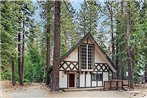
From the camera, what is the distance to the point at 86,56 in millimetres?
25484

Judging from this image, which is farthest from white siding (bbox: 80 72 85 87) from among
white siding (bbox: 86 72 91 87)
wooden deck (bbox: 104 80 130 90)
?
wooden deck (bbox: 104 80 130 90)

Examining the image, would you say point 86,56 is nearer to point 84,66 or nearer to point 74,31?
point 84,66

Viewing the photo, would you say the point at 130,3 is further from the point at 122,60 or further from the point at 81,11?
the point at 81,11

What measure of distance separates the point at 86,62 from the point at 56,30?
6556 mm

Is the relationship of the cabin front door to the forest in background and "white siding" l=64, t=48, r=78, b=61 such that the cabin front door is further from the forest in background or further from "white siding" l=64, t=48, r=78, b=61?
the forest in background

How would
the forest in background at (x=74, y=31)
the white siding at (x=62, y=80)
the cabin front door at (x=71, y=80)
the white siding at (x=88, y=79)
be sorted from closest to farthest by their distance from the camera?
the forest in background at (x=74, y=31) → the white siding at (x=62, y=80) → the cabin front door at (x=71, y=80) → the white siding at (x=88, y=79)

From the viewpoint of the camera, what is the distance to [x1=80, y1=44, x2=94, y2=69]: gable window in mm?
25252

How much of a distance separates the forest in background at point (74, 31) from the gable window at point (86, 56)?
9.18 ft

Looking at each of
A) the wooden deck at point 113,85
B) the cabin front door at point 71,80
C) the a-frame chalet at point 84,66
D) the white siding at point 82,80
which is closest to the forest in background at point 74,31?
the a-frame chalet at point 84,66

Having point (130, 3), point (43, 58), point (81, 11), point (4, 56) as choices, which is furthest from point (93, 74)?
point (43, 58)

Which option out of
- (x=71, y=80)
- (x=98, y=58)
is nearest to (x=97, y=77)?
(x=98, y=58)

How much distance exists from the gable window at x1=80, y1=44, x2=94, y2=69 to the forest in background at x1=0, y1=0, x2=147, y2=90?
2798mm

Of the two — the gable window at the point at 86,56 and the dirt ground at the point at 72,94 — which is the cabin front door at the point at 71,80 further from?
the dirt ground at the point at 72,94

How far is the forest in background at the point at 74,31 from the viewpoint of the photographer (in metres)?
22.5
